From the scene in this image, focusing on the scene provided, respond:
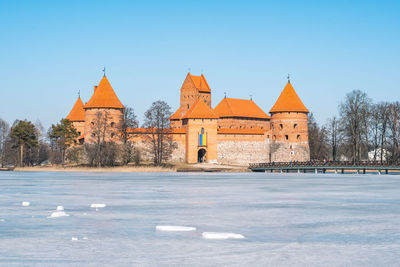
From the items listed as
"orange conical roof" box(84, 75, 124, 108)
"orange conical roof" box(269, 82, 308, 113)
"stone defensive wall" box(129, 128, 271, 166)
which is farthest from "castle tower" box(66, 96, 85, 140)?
"orange conical roof" box(269, 82, 308, 113)

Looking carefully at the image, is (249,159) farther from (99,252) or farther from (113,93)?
(99,252)

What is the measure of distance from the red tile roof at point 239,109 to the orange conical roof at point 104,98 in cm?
1553

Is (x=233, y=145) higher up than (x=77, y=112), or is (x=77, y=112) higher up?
(x=77, y=112)

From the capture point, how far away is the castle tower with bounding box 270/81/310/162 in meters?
59.3

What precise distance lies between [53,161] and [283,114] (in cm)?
2626

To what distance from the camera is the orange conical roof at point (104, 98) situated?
56.9m

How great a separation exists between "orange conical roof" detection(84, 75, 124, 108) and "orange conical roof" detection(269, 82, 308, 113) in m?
17.9

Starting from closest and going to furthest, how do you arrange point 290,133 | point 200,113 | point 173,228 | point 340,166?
point 173,228
point 340,166
point 200,113
point 290,133

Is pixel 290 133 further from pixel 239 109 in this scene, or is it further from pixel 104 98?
pixel 104 98

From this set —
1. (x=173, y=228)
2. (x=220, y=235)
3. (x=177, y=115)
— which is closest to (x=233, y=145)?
(x=177, y=115)

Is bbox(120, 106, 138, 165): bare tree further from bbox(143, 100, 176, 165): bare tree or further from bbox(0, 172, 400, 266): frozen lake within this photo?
bbox(0, 172, 400, 266): frozen lake

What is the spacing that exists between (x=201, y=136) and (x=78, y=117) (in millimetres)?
17033

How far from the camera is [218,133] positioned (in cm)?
5794

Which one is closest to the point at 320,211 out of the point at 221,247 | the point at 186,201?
the point at 186,201
